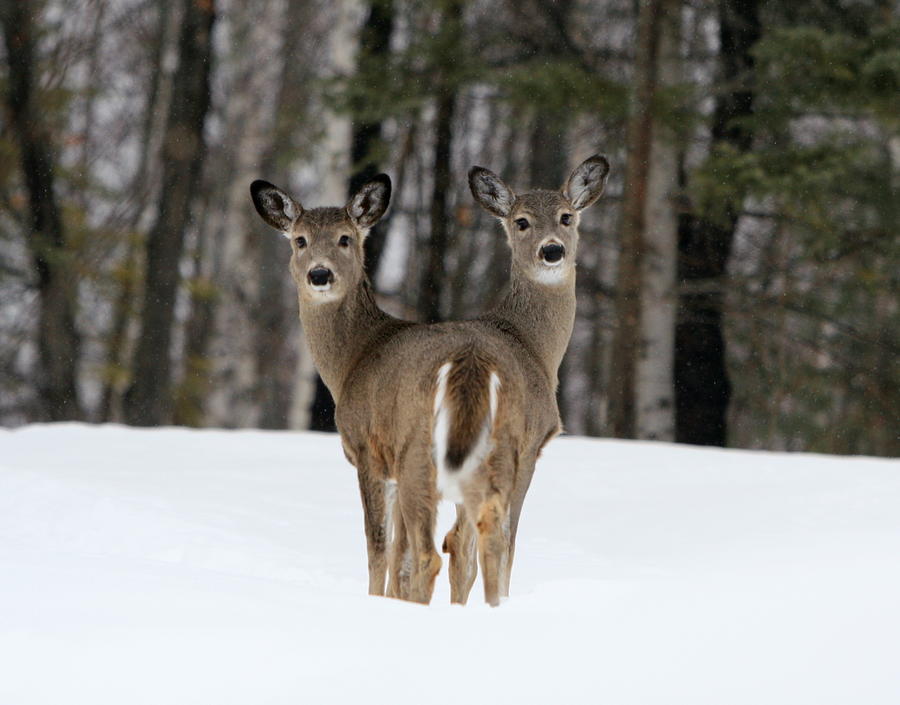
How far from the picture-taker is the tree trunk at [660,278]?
12984 millimetres

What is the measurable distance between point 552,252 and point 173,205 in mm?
10577

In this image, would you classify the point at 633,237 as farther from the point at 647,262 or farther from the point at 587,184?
the point at 587,184

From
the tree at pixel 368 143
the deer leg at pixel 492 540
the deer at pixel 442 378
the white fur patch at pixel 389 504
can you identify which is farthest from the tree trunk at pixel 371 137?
the deer leg at pixel 492 540

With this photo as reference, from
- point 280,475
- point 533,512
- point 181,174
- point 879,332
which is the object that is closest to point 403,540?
point 533,512

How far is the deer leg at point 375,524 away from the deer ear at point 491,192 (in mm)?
1916

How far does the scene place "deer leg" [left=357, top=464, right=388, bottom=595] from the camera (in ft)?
17.8

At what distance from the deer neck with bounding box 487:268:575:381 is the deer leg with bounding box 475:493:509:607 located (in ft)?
4.51

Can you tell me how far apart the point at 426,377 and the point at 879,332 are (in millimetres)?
10328

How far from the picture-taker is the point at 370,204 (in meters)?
6.65

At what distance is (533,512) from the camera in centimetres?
817

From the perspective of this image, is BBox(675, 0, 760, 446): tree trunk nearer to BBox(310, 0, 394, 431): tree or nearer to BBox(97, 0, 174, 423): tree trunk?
BBox(310, 0, 394, 431): tree

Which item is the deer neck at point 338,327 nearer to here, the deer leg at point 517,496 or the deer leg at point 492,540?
the deer leg at point 517,496

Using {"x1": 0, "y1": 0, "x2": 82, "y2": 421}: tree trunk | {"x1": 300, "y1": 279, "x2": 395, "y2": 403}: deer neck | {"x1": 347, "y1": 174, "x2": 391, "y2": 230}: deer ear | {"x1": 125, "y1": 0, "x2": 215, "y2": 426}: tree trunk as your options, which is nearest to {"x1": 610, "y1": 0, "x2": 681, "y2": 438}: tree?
{"x1": 125, "y1": 0, "x2": 215, "y2": 426}: tree trunk

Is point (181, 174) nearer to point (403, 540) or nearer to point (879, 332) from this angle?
point (879, 332)
